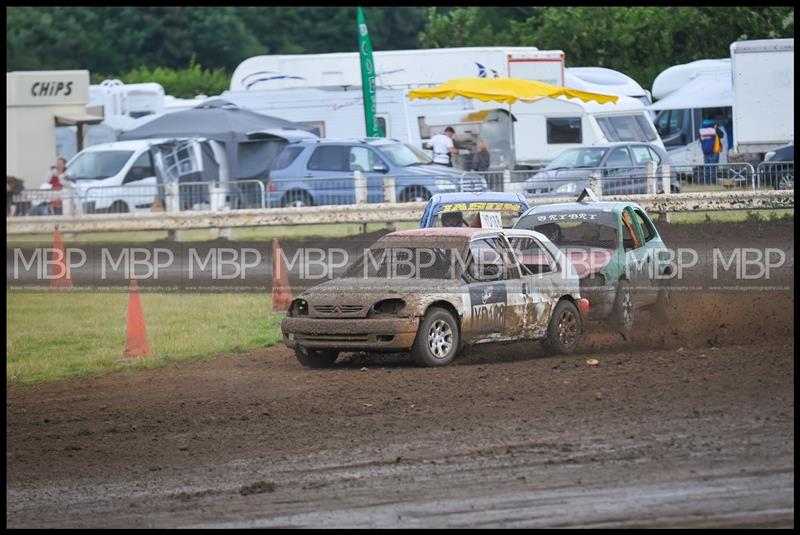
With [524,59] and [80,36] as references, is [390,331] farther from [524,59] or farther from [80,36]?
[80,36]

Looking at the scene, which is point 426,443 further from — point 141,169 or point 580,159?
point 141,169

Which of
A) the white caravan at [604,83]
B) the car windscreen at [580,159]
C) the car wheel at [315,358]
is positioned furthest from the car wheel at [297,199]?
the car wheel at [315,358]

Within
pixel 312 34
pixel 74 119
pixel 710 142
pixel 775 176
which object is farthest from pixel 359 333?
pixel 312 34

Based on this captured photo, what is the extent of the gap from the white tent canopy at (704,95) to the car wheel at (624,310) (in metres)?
19.6

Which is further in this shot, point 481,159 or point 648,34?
point 648,34

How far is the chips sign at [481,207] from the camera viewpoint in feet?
51.9

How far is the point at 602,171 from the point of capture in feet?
81.1

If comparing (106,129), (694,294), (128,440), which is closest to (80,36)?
(106,129)

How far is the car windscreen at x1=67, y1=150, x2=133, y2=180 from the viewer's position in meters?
29.9

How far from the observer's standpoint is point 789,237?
21.9 meters

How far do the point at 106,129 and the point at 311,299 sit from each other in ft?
96.1

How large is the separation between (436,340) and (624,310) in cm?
267

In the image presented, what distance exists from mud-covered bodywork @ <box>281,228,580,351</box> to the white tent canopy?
20698 millimetres

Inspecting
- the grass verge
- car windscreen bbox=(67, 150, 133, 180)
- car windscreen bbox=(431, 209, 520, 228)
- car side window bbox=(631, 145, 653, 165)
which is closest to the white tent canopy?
car side window bbox=(631, 145, 653, 165)
